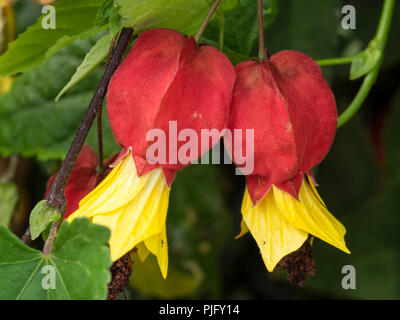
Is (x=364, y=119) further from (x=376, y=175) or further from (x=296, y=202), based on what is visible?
(x=296, y=202)

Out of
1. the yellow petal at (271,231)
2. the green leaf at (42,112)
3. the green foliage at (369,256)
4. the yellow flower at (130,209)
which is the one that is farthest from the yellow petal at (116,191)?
the green foliage at (369,256)

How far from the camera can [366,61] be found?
2.62 feet

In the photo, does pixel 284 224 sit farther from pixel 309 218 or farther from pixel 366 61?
pixel 366 61

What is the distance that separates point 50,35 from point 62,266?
25cm

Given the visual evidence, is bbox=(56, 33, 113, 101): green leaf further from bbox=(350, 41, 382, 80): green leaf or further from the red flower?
bbox=(350, 41, 382, 80): green leaf

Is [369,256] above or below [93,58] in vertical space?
below

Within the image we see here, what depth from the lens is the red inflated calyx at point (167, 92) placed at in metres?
0.57

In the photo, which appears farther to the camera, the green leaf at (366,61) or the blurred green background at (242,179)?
the blurred green background at (242,179)

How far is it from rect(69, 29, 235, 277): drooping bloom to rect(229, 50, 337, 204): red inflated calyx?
0.02 m

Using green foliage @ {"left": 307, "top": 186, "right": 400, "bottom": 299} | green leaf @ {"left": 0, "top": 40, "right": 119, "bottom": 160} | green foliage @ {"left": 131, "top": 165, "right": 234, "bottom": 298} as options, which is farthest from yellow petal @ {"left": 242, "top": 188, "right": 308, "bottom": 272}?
green foliage @ {"left": 307, "top": 186, "right": 400, "bottom": 299}

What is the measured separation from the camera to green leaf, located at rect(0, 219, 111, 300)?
550 mm

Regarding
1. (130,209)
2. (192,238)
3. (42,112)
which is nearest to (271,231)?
(130,209)

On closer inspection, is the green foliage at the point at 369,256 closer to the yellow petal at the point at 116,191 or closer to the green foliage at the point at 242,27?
the green foliage at the point at 242,27

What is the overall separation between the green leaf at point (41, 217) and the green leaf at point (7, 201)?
0.41 m
